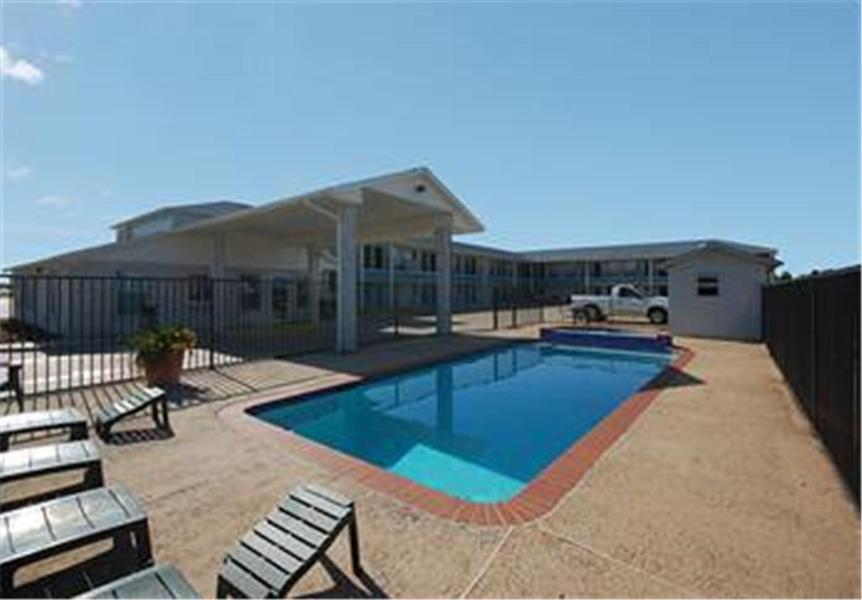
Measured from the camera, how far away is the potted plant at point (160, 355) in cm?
934

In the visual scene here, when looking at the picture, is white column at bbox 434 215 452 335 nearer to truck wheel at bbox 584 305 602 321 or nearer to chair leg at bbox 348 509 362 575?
truck wheel at bbox 584 305 602 321

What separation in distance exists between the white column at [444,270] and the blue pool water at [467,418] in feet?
14.7

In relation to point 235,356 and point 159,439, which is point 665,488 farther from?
point 235,356

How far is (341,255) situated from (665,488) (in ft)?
35.4

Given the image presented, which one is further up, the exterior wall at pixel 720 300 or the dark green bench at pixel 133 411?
the exterior wall at pixel 720 300

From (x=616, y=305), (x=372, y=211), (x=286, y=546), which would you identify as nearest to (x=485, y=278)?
(x=616, y=305)

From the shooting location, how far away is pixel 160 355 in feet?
30.8

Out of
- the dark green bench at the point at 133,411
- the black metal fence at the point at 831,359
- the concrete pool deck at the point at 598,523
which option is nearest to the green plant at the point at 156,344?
the dark green bench at the point at 133,411

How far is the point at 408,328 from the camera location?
2267cm

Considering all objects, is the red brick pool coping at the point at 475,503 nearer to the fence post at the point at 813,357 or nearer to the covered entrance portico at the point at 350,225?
the fence post at the point at 813,357

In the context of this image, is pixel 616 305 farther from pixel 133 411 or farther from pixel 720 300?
pixel 133 411

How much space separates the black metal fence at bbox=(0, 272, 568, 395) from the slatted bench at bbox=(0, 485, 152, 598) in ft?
26.9

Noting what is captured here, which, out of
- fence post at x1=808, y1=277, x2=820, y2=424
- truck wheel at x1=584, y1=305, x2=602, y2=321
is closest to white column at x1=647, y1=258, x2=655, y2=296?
truck wheel at x1=584, y1=305, x2=602, y2=321

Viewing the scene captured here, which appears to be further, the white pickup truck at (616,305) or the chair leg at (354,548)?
the white pickup truck at (616,305)
